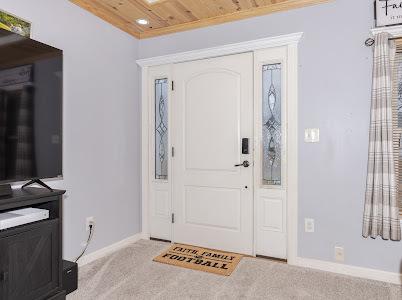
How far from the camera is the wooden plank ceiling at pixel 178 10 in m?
2.74

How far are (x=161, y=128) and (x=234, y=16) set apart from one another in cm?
148

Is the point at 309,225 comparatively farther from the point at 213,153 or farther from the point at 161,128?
the point at 161,128

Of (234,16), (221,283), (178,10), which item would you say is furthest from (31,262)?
(234,16)

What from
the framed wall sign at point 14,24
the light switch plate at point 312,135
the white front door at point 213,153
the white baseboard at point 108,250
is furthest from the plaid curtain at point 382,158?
the framed wall sign at point 14,24

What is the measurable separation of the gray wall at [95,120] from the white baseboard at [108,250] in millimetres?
50

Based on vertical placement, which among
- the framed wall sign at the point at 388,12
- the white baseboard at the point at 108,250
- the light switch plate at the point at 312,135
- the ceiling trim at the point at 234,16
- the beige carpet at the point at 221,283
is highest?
the ceiling trim at the point at 234,16

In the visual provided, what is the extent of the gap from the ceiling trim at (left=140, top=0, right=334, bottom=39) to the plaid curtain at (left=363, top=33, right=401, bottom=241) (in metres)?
0.78

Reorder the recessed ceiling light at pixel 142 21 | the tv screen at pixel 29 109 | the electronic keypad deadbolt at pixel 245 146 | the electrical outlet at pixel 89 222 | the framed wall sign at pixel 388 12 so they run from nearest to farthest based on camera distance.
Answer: the tv screen at pixel 29 109 < the framed wall sign at pixel 388 12 < the electrical outlet at pixel 89 222 < the electronic keypad deadbolt at pixel 245 146 < the recessed ceiling light at pixel 142 21

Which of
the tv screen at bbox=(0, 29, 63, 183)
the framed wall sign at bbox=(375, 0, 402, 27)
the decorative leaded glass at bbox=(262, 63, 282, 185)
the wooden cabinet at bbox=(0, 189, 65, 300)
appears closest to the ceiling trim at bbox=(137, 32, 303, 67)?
the decorative leaded glass at bbox=(262, 63, 282, 185)

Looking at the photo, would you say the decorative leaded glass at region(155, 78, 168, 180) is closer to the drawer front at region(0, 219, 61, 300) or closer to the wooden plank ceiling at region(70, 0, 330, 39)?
the wooden plank ceiling at region(70, 0, 330, 39)

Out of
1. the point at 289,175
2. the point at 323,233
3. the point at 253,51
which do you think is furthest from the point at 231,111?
the point at 323,233

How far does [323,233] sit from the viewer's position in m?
2.65

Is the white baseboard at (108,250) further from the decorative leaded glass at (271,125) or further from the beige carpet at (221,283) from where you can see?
the decorative leaded glass at (271,125)

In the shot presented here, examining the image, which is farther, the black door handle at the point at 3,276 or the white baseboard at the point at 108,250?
the white baseboard at the point at 108,250
